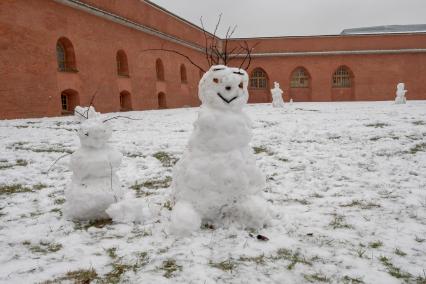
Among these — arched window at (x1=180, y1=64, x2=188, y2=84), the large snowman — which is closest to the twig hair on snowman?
the large snowman

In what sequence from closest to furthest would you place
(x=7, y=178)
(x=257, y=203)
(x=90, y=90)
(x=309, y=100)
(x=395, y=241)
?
(x=395, y=241)
(x=257, y=203)
(x=7, y=178)
(x=90, y=90)
(x=309, y=100)

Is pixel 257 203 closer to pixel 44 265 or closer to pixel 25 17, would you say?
pixel 44 265

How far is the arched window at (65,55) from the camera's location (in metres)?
13.2

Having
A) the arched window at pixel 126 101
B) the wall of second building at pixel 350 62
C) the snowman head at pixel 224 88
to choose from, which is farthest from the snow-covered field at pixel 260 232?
the wall of second building at pixel 350 62

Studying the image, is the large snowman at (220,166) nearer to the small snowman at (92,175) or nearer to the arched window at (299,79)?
the small snowman at (92,175)

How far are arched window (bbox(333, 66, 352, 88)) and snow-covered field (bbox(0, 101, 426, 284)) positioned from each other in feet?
70.6

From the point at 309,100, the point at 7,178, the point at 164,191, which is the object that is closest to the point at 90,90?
the point at 7,178

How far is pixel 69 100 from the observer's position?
1372 centimetres

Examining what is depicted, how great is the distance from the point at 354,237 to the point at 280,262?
804 millimetres

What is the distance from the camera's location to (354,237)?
9.20ft

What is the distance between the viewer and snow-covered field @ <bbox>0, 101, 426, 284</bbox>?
2287mm

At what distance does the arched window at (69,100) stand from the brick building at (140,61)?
0.04 meters

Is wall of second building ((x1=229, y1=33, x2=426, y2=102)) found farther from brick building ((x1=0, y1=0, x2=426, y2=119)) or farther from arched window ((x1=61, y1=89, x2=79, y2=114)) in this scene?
arched window ((x1=61, y1=89, x2=79, y2=114))

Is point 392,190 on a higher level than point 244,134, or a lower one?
lower
